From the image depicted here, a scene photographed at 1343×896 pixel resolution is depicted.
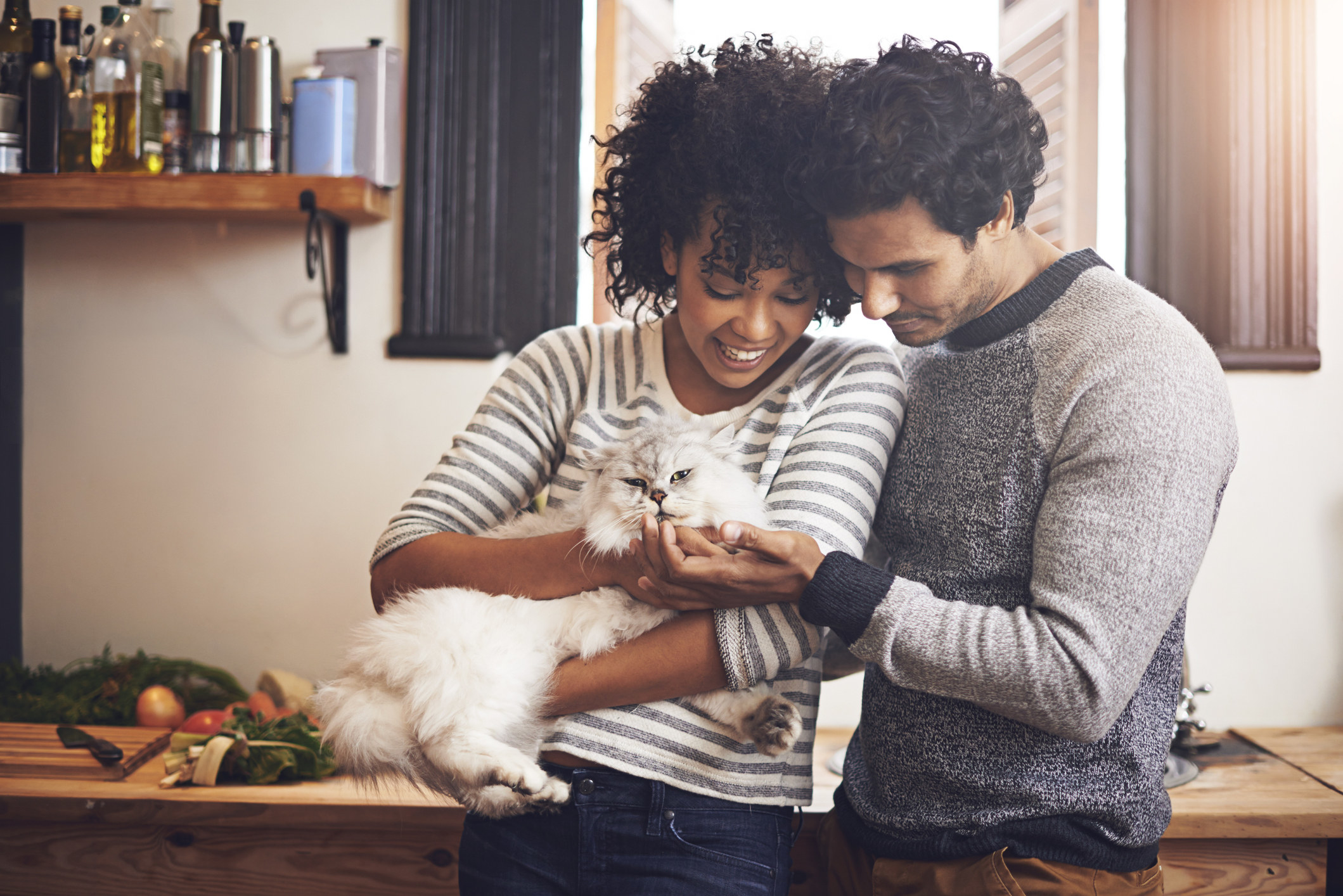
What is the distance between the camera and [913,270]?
48.1 inches

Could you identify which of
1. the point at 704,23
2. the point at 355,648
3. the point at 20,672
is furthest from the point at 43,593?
the point at 704,23

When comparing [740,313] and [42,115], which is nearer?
[740,313]

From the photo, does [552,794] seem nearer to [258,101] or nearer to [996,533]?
[996,533]

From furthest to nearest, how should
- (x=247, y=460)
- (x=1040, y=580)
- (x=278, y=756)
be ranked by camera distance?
1. (x=247, y=460)
2. (x=278, y=756)
3. (x=1040, y=580)

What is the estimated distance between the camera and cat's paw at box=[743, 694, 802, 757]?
1.17m

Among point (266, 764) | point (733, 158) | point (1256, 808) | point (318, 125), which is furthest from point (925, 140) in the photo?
point (266, 764)

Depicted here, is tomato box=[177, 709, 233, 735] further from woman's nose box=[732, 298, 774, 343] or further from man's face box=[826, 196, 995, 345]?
man's face box=[826, 196, 995, 345]

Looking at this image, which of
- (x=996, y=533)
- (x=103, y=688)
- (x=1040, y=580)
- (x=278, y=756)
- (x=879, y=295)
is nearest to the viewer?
(x=1040, y=580)

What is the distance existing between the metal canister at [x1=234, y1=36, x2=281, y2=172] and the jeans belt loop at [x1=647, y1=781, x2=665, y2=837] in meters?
1.83

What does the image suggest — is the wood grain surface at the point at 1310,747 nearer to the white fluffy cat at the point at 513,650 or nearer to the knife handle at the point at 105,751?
the white fluffy cat at the point at 513,650

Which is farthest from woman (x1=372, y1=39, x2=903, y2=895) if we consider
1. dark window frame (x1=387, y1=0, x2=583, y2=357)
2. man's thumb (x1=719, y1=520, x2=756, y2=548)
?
dark window frame (x1=387, y1=0, x2=583, y2=357)

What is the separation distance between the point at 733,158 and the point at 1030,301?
1.55 feet

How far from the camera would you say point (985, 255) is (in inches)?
48.8

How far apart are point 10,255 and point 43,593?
95cm
